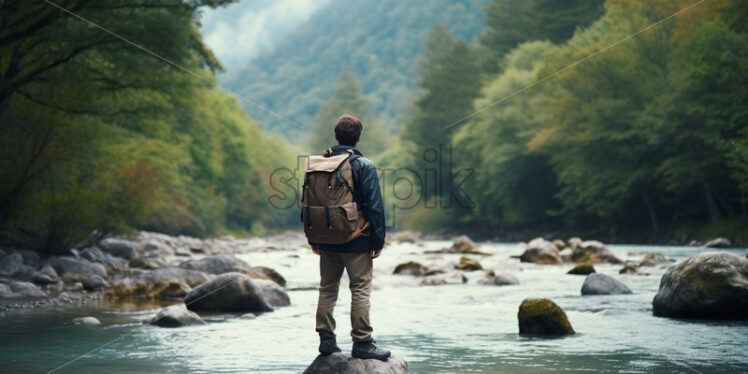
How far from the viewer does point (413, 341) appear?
819 cm

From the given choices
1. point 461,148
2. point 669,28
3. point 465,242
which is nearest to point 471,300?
point 465,242

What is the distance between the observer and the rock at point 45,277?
1398 cm

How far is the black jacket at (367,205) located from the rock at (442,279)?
1011 centimetres

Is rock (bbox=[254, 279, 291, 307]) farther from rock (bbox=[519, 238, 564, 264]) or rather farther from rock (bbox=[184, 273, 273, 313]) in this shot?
rock (bbox=[519, 238, 564, 264])

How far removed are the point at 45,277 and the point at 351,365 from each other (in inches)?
401

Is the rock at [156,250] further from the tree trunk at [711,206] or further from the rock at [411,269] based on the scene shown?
the tree trunk at [711,206]

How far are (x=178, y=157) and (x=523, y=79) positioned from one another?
20687mm

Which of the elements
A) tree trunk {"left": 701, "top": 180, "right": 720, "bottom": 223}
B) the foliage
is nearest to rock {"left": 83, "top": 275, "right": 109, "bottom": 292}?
the foliage

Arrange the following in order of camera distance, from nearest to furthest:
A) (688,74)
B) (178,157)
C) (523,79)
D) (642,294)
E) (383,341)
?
(383,341), (642,294), (688,74), (178,157), (523,79)

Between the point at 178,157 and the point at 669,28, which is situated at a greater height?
the point at 669,28

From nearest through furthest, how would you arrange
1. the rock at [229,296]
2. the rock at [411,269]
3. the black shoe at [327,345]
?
1. the black shoe at [327,345]
2. the rock at [229,296]
3. the rock at [411,269]

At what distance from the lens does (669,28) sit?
32406 mm

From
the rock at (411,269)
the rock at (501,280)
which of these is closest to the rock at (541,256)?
the rock at (411,269)

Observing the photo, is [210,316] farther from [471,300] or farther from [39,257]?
[39,257]
